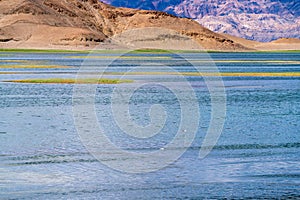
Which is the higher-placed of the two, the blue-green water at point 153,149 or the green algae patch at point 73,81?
the green algae patch at point 73,81

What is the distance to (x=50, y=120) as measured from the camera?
39188mm

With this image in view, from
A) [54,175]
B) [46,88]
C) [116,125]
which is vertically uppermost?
[46,88]

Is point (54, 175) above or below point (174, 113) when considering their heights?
below

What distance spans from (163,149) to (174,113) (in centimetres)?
1320

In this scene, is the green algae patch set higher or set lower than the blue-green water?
higher

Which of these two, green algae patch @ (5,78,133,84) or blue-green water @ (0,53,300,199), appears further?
green algae patch @ (5,78,133,84)

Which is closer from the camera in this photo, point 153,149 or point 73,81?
point 153,149

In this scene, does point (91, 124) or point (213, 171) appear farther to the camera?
point (91, 124)

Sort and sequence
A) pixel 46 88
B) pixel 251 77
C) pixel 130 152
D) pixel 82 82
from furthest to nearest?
pixel 251 77, pixel 82 82, pixel 46 88, pixel 130 152

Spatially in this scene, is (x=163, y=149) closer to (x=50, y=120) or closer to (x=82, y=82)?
(x=50, y=120)

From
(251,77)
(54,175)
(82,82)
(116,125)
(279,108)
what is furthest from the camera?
(251,77)

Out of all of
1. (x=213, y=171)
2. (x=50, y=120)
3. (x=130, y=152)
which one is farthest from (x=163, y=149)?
(x=50, y=120)

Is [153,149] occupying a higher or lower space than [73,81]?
lower

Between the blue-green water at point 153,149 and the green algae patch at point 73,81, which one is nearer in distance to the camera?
the blue-green water at point 153,149
